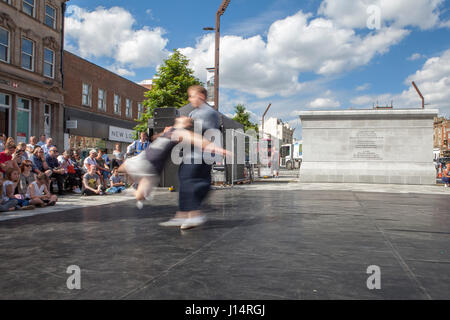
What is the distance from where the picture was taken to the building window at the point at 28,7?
1962 centimetres

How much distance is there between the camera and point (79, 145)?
25875 millimetres

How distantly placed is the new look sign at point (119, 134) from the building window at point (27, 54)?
9.14m

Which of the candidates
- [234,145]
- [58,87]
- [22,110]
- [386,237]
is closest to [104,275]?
[386,237]

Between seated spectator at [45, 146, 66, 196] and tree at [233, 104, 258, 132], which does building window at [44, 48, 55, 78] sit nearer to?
seated spectator at [45, 146, 66, 196]

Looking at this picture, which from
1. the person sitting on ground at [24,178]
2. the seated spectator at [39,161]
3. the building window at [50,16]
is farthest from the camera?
the building window at [50,16]

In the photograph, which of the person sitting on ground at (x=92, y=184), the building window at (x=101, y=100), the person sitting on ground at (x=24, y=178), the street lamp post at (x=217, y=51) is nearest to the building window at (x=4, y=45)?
the building window at (x=101, y=100)

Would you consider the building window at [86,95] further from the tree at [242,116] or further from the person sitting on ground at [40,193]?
the tree at [242,116]

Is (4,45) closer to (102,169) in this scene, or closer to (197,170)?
(102,169)

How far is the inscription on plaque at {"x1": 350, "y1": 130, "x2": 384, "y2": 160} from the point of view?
15953 millimetres

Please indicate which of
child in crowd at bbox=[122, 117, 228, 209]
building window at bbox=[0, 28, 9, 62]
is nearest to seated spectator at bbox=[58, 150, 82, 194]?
child in crowd at bbox=[122, 117, 228, 209]

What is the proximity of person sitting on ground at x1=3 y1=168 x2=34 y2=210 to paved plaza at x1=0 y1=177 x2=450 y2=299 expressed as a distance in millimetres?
1482

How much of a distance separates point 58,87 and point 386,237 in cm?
2225

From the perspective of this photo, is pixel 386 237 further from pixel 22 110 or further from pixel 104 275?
pixel 22 110
